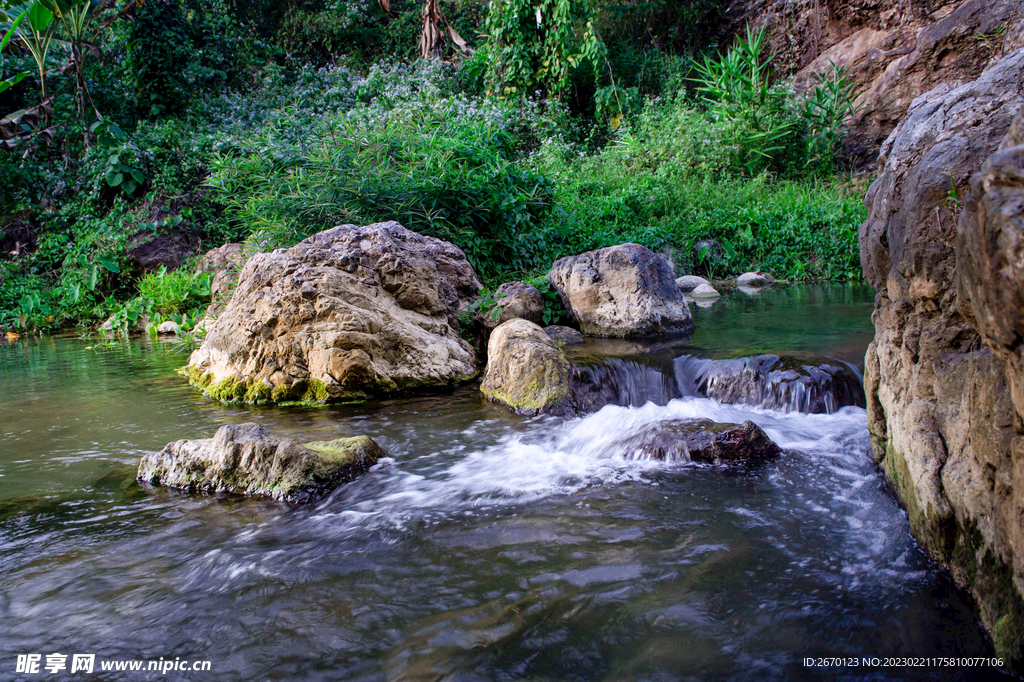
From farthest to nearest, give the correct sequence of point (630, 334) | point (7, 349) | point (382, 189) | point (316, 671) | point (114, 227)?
point (114, 227) < point (7, 349) < point (382, 189) < point (630, 334) < point (316, 671)

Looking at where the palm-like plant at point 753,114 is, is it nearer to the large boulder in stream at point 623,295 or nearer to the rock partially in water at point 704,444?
the large boulder in stream at point 623,295

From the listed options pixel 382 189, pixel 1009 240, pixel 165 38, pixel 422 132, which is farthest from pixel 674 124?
pixel 1009 240

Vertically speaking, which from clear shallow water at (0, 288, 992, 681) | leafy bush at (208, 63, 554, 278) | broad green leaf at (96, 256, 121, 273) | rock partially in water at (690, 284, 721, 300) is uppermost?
leafy bush at (208, 63, 554, 278)

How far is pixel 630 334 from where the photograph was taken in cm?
698

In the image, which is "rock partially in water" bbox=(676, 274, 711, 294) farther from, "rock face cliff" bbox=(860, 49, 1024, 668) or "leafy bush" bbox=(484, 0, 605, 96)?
"rock face cliff" bbox=(860, 49, 1024, 668)

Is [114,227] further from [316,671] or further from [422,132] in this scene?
[316,671]

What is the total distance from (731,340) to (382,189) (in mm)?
4581

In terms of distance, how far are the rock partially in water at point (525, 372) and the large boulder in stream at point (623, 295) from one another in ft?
5.02

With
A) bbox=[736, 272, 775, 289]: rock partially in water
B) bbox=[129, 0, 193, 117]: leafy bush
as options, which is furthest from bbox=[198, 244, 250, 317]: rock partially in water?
bbox=[736, 272, 775, 289]: rock partially in water

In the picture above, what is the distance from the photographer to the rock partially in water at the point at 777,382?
4.83 m

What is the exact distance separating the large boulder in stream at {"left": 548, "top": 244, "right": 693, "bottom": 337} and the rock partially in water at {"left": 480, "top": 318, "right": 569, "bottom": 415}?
1.53 metres

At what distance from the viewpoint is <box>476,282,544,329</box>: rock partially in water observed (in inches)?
274

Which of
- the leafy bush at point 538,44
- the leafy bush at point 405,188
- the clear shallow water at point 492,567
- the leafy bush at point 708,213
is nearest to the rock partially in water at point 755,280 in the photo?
the leafy bush at point 708,213

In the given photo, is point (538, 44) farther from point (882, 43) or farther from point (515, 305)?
point (515, 305)
